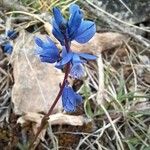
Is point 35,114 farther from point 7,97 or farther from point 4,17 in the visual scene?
point 4,17

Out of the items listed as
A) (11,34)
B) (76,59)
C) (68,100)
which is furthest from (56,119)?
(76,59)

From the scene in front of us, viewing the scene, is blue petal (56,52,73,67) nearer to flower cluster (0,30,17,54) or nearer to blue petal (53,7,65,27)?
blue petal (53,7,65,27)

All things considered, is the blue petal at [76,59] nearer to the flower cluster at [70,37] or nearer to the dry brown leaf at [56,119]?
the flower cluster at [70,37]

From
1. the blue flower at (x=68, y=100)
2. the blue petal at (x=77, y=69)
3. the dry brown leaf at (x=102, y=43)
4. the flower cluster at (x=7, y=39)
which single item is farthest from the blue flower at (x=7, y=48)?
the blue petal at (x=77, y=69)

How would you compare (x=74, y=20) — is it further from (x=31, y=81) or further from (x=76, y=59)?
(x=31, y=81)

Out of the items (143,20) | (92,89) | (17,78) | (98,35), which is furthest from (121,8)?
(17,78)

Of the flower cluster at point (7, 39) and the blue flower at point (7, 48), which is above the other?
the flower cluster at point (7, 39)

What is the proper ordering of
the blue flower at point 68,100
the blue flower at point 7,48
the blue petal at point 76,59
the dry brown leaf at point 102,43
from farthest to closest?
the dry brown leaf at point 102,43 < the blue flower at point 7,48 < the blue flower at point 68,100 < the blue petal at point 76,59
